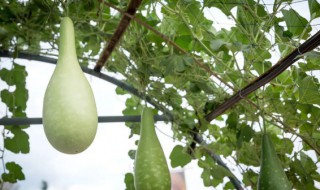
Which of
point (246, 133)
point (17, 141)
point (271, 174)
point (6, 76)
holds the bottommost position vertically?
point (271, 174)

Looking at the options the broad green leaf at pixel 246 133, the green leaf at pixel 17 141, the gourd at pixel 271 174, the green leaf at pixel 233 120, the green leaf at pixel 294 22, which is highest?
the green leaf at pixel 294 22

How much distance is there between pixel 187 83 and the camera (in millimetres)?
1427

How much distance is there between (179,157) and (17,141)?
661mm

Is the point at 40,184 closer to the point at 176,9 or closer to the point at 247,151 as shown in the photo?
the point at 247,151

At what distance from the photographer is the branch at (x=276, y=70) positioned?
878 millimetres

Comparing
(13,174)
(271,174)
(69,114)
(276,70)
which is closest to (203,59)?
(276,70)

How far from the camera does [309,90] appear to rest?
1.08 meters

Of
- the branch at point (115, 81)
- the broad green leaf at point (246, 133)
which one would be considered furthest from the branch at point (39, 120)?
the broad green leaf at point (246, 133)

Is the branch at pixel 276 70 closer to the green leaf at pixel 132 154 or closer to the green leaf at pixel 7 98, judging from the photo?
the green leaf at pixel 132 154

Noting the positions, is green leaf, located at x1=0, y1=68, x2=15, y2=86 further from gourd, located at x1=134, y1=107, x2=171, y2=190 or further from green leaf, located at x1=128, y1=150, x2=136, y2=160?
gourd, located at x1=134, y1=107, x2=171, y2=190

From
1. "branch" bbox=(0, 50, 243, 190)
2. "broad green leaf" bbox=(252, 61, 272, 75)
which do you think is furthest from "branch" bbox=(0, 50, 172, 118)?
"broad green leaf" bbox=(252, 61, 272, 75)

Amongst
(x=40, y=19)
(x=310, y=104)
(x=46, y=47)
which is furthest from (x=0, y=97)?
(x=310, y=104)

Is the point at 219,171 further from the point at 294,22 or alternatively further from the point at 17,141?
the point at 17,141

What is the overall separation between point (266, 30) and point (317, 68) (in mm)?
187
